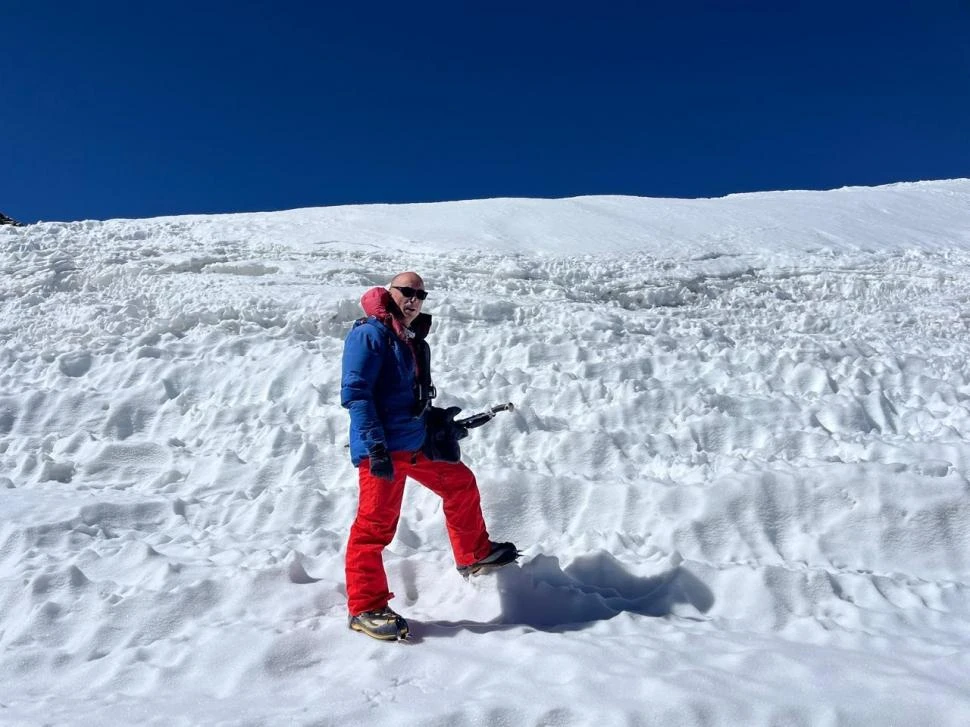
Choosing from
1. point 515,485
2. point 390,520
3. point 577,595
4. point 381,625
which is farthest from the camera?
point 515,485

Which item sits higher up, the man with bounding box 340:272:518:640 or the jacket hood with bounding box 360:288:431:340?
the jacket hood with bounding box 360:288:431:340

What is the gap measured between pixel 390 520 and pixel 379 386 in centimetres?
65

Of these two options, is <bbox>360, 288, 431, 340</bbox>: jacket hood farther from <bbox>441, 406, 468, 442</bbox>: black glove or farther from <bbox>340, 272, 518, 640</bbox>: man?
<bbox>441, 406, 468, 442</bbox>: black glove

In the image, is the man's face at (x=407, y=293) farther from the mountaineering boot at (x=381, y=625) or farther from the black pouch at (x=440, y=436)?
the mountaineering boot at (x=381, y=625)

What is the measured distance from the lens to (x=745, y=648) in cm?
322

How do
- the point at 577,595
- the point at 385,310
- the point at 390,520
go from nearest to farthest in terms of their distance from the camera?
the point at 390,520, the point at 385,310, the point at 577,595

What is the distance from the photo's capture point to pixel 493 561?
3904mm

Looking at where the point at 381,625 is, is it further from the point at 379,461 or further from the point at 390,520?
the point at 379,461

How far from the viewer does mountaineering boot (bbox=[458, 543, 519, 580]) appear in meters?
3.90

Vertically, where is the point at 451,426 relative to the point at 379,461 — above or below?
above

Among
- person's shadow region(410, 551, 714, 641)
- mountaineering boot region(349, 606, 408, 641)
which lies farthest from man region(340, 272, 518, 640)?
person's shadow region(410, 551, 714, 641)

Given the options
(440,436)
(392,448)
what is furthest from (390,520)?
(440,436)

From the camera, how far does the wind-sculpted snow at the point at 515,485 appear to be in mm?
2986

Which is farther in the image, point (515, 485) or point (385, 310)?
point (515, 485)
